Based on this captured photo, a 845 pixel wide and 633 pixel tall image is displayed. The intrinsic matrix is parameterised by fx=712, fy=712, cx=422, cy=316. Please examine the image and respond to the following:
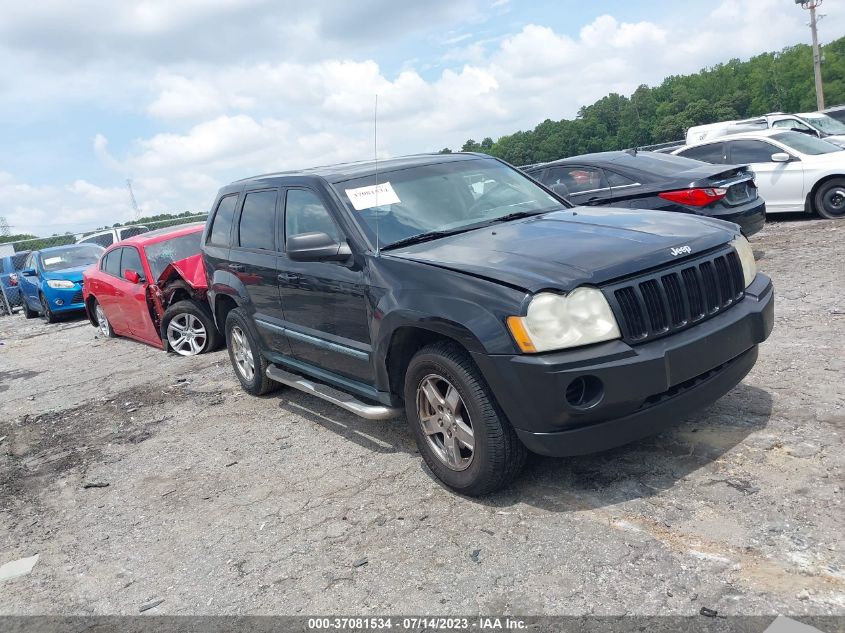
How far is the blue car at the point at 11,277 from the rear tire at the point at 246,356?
16235mm

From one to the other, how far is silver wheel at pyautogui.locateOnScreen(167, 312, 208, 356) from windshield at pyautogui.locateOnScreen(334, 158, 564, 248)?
468cm

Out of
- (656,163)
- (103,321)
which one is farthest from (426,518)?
(103,321)

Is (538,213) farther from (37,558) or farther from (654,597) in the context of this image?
(37,558)

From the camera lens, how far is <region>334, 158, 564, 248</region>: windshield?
4.50 m

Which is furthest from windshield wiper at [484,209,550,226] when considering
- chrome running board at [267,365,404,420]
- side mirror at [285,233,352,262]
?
chrome running board at [267,365,404,420]

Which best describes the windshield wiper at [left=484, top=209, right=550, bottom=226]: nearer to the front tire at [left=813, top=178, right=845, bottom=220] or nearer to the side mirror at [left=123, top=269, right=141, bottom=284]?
the side mirror at [left=123, top=269, right=141, bottom=284]

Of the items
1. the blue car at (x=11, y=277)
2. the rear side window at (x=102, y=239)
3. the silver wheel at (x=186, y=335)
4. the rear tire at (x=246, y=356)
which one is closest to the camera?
the rear tire at (x=246, y=356)

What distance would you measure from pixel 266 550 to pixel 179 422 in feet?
9.54

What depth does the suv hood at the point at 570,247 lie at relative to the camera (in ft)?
11.2

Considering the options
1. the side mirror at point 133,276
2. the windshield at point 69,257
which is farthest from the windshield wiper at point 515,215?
the windshield at point 69,257

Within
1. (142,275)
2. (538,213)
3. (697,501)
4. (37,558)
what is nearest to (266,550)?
(37,558)

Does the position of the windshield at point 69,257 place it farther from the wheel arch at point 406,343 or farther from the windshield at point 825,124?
the windshield at point 825,124

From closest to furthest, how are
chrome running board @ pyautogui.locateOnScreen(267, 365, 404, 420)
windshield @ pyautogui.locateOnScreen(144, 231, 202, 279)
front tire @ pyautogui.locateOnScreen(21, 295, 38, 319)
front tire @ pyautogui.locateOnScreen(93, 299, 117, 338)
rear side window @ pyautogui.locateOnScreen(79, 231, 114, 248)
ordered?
chrome running board @ pyautogui.locateOnScreen(267, 365, 404, 420)
windshield @ pyautogui.locateOnScreen(144, 231, 202, 279)
front tire @ pyautogui.locateOnScreen(93, 299, 117, 338)
front tire @ pyautogui.locateOnScreen(21, 295, 38, 319)
rear side window @ pyautogui.locateOnScreen(79, 231, 114, 248)

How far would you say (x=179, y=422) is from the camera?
20.6 ft
